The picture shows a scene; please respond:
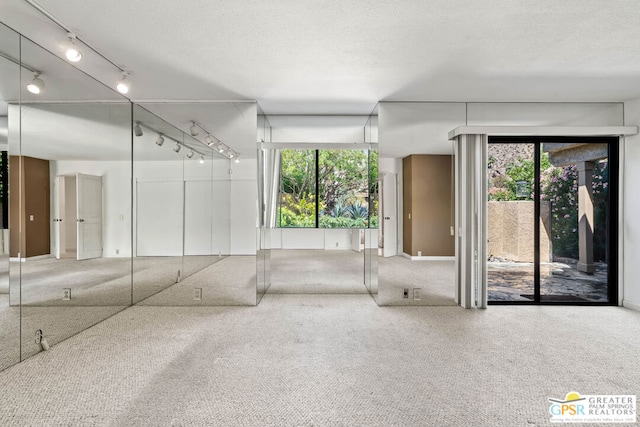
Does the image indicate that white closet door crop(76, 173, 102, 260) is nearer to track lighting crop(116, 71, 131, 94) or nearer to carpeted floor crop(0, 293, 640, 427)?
carpeted floor crop(0, 293, 640, 427)

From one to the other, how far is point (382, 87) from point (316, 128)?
46.5 inches

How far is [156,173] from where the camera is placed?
4.46m

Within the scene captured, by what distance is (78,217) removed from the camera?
3.44 meters

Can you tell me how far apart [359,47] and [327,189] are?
2.18m

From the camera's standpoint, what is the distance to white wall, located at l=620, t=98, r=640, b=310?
13.9 feet

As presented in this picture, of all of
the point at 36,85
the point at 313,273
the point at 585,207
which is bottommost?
the point at 313,273

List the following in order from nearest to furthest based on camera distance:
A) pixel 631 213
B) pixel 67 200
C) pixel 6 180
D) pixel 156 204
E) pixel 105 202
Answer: pixel 6 180
pixel 67 200
pixel 105 202
pixel 631 213
pixel 156 204

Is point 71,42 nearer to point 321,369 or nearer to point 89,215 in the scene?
point 89,215

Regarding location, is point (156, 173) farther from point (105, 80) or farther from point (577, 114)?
point (577, 114)

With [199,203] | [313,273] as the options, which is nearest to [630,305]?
[313,273]

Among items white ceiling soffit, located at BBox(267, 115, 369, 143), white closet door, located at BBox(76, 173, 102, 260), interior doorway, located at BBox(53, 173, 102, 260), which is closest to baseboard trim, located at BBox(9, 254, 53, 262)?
interior doorway, located at BBox(53, 173, 102, 260)

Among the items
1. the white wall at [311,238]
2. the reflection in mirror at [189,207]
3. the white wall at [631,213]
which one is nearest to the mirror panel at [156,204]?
the reflection in mirror at [189,207]

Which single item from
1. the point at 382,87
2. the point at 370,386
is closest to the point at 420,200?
the point at 382,87

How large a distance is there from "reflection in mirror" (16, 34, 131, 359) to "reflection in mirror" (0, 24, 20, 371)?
0.05 m
